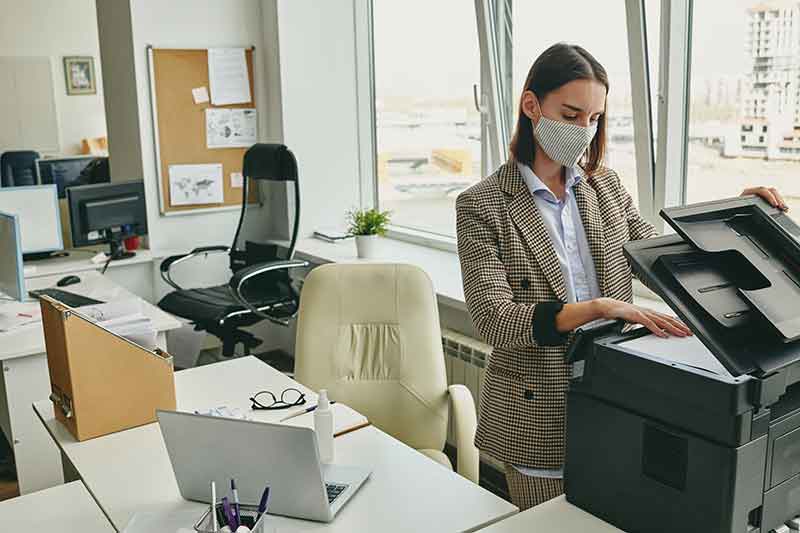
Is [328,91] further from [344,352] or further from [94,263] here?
[344,352]

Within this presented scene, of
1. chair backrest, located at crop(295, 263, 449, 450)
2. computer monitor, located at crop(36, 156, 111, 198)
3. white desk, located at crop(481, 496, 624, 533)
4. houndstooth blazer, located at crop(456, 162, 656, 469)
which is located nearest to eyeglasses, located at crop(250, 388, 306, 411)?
chair backrest, located at crop(295, 263, 449, 450)

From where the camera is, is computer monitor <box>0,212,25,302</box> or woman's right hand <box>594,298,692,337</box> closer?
woman's right hand <box>594,298,692,337</box>

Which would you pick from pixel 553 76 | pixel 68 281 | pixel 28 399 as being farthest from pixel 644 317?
pixel 68 281

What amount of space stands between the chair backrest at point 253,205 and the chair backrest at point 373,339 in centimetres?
145

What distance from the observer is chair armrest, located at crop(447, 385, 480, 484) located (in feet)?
7.57

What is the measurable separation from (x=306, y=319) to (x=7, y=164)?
514cm

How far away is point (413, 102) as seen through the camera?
446 cm

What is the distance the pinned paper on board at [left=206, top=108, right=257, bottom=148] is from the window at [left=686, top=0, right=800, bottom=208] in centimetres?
268

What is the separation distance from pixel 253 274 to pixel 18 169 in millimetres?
3952

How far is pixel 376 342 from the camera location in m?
2.58

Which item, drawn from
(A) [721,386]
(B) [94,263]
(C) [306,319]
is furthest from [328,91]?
(A) [721,386]

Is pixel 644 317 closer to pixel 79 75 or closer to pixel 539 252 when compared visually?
pixel 539 252

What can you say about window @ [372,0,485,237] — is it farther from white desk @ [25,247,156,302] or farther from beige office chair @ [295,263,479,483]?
beige office chair @ [295,263,479,483]

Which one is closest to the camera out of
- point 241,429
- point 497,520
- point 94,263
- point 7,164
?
point 241,429
